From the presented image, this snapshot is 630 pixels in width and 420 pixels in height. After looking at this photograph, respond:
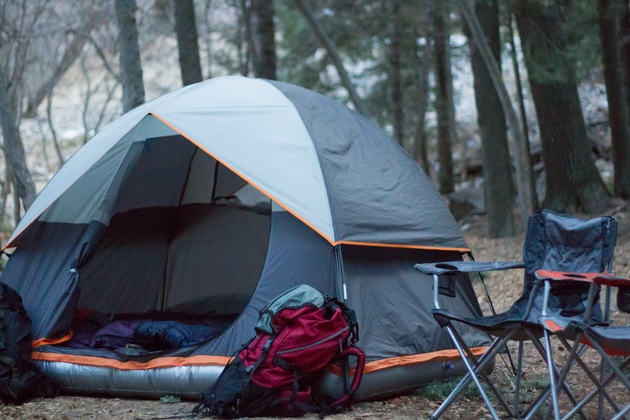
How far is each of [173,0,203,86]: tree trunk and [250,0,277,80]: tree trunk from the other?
2.13 feet

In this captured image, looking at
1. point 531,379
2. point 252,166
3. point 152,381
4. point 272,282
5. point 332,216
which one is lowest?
point 531,379

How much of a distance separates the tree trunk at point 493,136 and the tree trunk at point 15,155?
5564mm

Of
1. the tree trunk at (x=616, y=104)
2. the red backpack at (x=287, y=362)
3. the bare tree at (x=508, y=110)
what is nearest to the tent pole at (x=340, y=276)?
the red backpack at (x=287, y=362)

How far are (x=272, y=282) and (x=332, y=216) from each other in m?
0.46

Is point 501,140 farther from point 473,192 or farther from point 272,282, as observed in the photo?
point 272,282

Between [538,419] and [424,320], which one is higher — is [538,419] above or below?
below

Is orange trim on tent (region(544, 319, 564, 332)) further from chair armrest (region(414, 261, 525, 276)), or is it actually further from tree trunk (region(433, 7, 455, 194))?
tree trunk (region(433, 7, 455, 194))

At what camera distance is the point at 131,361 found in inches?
161

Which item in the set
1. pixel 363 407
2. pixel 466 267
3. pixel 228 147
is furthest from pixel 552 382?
pixel 228 147

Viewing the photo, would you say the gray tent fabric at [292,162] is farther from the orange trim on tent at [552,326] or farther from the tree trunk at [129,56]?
the tree trunk at [129,56]

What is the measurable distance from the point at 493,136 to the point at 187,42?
421cm

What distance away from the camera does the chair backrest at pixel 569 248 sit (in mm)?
3496

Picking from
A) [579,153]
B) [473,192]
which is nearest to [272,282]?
[579,153]

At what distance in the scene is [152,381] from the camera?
4.00 meters
